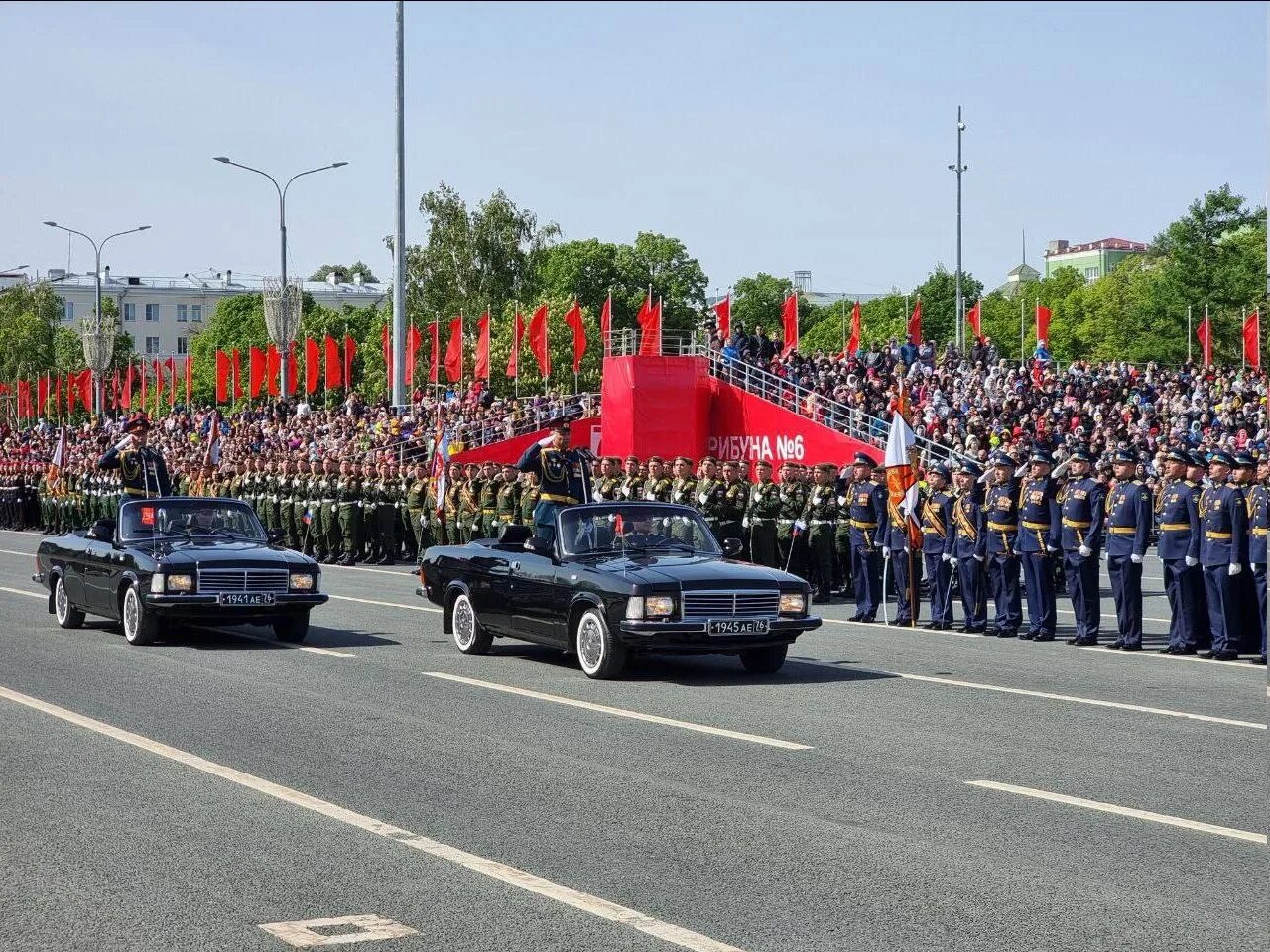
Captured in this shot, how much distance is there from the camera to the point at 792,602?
13.7 meters

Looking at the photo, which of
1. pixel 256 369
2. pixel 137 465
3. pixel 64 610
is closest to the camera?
pixel 64 610

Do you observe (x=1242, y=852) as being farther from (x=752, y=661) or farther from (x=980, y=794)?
(x=752, y=661)

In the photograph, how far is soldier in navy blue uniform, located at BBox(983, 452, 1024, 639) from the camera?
18.1 m

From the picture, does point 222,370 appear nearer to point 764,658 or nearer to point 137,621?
point 137,621

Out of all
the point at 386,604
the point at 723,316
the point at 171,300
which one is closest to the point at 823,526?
the point at 386,604

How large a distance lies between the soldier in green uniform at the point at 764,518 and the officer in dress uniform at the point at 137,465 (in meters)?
8.63

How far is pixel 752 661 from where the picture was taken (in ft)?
47.3

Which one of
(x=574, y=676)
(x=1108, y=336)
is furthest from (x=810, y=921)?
(x=1108, y=336)

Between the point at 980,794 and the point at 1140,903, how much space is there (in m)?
2.21

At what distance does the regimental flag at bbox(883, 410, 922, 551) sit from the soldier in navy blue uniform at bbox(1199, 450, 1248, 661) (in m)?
4.26

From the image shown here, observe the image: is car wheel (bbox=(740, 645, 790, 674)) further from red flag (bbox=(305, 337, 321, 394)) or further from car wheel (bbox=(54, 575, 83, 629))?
red flag (bbox=(305, 337, 321, 394))

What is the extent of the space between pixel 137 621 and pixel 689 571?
230 inches

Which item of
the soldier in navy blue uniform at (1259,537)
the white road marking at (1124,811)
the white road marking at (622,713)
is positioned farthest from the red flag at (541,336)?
the white road marking at (1124,811)

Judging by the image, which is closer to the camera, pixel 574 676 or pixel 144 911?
pixel 144 911
